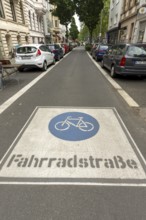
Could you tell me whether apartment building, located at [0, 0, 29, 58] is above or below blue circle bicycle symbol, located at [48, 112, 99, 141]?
above

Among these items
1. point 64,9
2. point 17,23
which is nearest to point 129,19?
point 17,23

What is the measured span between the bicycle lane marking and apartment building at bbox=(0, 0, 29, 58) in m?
14.9

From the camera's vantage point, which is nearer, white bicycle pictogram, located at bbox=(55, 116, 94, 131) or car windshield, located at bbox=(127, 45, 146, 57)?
white bicycle pictogram, located at bbox=(55, 116, 94, 131)

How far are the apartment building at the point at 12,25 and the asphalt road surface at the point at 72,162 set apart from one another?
14.5 m

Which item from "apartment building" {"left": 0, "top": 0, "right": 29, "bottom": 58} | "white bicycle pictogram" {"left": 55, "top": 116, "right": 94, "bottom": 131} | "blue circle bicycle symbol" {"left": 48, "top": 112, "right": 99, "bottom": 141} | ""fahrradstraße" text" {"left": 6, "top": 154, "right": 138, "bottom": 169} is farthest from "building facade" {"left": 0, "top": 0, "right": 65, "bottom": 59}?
""fahrradstraße" text" {"left": 6, "top": 154, "right": 138, "bottom": 169}

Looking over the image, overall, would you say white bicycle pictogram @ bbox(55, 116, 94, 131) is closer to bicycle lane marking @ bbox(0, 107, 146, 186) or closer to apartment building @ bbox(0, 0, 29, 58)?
bicycle lane marking @ bbox(0, 107, 146, 186)

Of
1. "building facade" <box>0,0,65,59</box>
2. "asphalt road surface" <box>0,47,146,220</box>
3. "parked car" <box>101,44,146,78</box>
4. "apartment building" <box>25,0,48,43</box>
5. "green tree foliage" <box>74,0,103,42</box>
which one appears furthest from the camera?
"green tree foliage" <box>74,0,103,42</box>

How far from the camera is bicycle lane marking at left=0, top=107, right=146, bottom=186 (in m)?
2.43

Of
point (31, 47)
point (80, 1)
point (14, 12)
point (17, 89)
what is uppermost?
point (80, 1)

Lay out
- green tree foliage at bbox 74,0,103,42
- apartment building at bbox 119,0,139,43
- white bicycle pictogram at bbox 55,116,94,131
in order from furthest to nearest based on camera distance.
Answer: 1. green tree foliage at bbox 74,0,103,42
2. apartment building at bbox 119,0,139,43
3. white bicycle pictogram at bbox 55,116,94,131

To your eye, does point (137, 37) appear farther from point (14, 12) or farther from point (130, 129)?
point (130, 129)
